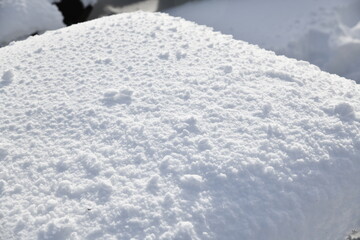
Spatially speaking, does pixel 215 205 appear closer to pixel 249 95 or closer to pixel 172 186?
pixel 172 186

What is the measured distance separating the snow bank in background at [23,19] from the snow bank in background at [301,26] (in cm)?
101

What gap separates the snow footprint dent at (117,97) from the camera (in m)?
1.64

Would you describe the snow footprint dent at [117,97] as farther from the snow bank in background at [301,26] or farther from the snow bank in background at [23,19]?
the snow bank in background at [301,26]

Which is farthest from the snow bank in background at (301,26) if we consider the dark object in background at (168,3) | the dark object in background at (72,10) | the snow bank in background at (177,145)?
the snow bank in background at (177,145)

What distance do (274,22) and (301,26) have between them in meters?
0.18

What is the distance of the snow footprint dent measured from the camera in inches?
64.7

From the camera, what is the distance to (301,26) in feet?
10.6

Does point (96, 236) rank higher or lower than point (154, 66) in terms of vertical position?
lower

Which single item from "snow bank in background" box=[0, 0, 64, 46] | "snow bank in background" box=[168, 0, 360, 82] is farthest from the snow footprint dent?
Result: "snow bank in background" box=[168, 0, 360, 82]

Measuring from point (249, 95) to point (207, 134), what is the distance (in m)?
0.23

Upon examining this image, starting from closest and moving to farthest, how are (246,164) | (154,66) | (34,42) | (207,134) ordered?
(246,164), (207,134), (154,66), (34,42)

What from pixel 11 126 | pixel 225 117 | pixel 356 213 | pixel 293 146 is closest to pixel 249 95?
pixel 225 117

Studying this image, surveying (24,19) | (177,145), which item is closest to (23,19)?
(24,19)

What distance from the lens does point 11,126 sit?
1634 millimetres
